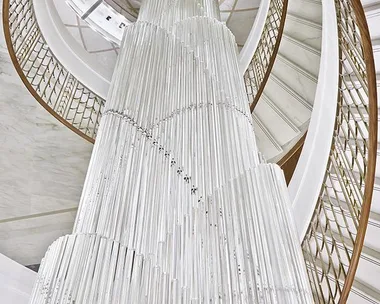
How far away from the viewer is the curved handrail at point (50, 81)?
444 cm

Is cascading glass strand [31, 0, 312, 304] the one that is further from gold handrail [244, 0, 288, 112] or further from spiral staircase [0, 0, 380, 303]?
gold handrail [244, 0, 288, 112]

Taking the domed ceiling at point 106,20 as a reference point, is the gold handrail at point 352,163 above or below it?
below

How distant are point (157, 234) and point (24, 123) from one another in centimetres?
348

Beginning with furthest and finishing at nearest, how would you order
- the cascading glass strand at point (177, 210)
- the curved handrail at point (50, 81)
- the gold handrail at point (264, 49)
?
the gold handrail at point (264, 49) < the curved handrail at point (50, 81) < the cascading glass strand at point (177, 210)

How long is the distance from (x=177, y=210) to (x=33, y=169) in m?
3.23

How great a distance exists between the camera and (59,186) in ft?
13.6

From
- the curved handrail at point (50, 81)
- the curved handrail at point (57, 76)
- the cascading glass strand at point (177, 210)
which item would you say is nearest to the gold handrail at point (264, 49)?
the curved handrail at point (57, 76)

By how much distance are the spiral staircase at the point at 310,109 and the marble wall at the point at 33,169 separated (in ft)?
0.07

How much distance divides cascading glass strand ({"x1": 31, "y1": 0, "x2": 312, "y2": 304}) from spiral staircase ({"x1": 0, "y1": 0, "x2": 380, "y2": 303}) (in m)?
Answer: 1.42

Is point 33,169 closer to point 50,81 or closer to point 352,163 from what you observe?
point 50,81

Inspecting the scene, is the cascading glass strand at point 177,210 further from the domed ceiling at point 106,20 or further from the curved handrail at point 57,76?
the domed ceiling at point 106,20

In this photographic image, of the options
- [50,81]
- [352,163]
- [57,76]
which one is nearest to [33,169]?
[50,81]

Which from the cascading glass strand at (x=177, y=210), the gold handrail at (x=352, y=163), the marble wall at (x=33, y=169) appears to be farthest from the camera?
the marble wall at (x=33, y=169)

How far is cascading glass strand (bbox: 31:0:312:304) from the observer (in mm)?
1047
